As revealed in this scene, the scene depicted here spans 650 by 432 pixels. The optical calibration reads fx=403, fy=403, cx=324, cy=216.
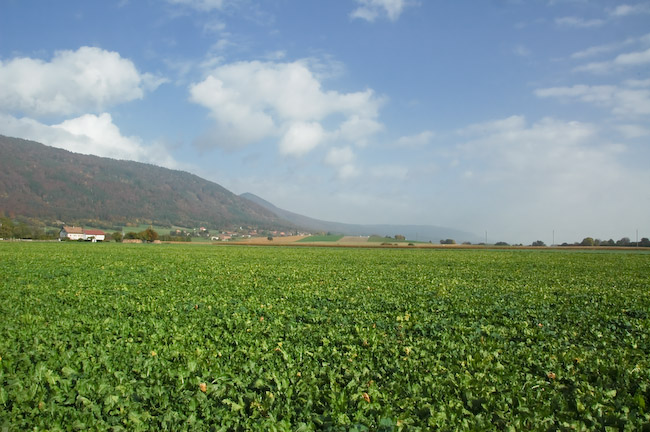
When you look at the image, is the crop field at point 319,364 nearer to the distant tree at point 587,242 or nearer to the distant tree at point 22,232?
the distant tree at point 587,242

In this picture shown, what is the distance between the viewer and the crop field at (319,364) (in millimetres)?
5500

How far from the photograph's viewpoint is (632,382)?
22.4 feet

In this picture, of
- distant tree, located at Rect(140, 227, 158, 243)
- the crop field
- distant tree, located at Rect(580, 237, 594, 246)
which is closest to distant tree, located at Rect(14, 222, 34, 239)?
distant tree, located at Rect(140, 227, 158, 243)

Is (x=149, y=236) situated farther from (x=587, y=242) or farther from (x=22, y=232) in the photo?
(x=587, y=242)

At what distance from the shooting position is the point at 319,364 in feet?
25.2

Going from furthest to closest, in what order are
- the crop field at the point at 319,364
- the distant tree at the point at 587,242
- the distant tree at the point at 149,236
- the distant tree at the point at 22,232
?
the distant tree at the point at 149,236 → the distant tree at the point at 22,232 → the distant tree at the point at 587,242 → the crop field at the point at 319,364

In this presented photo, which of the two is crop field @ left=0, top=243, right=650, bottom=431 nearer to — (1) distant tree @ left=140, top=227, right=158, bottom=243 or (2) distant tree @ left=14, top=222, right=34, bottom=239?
(1) distant tree @ left=140, top=227, right=158, bottom=243

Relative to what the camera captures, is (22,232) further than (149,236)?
No

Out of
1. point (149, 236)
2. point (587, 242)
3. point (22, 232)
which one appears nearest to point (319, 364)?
point (587, 242)

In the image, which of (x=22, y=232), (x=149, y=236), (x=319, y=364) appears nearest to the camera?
(x=319, y=364)

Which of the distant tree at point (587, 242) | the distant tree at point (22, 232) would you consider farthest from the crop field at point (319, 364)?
the distant tree at point (22, 232)

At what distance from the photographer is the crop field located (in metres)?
5.50

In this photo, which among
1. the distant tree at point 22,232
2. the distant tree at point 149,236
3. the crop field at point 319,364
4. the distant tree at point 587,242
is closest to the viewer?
the crop field at point 319,364

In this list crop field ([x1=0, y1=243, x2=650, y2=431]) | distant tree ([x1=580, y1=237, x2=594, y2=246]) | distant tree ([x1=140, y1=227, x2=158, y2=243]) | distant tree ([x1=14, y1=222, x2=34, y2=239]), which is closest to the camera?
crop field ([x1=0, y1=243, x2=650, y2=431])
